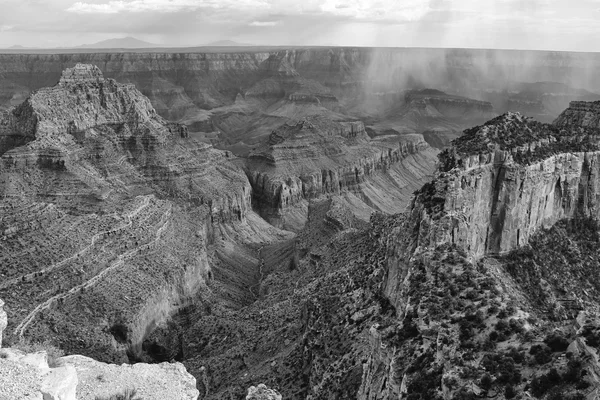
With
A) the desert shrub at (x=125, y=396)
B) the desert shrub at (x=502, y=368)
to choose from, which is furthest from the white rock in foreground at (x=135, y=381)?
the desert shrub at (x=502, y=368)

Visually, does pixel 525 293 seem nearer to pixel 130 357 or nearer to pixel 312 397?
pixel 312 397

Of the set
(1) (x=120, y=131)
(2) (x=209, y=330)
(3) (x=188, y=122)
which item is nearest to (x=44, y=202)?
(2) (x=209, y=330)

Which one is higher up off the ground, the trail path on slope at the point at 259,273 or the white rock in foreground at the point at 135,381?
the white rock in foreground at the point at 135,381

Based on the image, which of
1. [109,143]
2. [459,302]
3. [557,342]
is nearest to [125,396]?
[459,302]

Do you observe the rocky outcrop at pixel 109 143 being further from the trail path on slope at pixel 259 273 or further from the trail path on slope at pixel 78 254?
the trail path on slope at pixel 259 273

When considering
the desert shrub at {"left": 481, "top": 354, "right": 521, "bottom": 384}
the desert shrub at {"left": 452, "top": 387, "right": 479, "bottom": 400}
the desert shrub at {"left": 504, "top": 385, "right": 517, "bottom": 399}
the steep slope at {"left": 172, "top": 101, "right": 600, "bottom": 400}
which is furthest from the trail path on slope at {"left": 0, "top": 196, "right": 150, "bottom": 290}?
the desert shrub at {"left": 504, "top": 385, "right": 517, "bottom": 399}

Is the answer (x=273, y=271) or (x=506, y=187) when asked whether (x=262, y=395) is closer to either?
(x=506, y=187)
